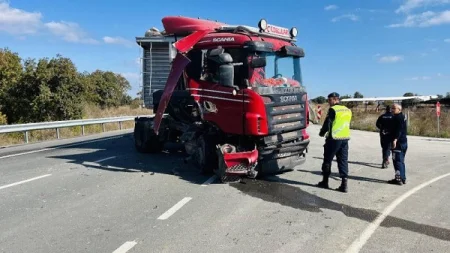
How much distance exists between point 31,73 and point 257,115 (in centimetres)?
2594

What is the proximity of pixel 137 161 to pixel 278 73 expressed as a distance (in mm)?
4562

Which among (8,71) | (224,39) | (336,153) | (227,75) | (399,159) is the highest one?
(8,71)

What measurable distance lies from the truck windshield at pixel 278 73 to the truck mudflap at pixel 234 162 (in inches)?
51.9

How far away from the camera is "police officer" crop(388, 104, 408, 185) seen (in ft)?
27.2

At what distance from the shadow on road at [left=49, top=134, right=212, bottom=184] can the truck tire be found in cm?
21

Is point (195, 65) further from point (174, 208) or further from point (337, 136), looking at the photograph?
point (174, 208)

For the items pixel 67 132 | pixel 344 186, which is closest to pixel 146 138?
pixel 344 186

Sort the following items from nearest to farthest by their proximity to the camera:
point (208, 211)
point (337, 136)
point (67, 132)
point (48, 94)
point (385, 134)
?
point (208, 211) < point (337, 136) < point (385, 134) < point (67, 132) < point (48, 94)

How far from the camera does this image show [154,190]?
754cm

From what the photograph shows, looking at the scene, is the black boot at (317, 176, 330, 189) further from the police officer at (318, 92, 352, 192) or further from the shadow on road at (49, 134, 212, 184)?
the shadow on road at (49, 134, 212, 184)

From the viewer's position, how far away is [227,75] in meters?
7.79

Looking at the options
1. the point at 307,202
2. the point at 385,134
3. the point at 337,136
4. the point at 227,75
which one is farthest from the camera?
the point at 385,134

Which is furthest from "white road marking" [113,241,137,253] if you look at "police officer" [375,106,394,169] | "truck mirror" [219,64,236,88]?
"police officer" [375,106,394,169]

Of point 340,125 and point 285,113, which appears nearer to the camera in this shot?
point 340,125
